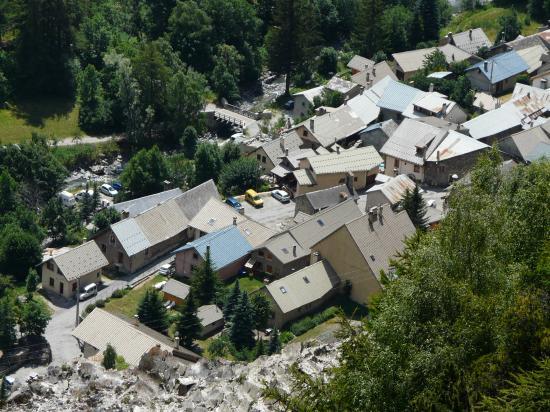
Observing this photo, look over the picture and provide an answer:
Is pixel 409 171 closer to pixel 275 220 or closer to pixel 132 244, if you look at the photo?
pixel 275 220

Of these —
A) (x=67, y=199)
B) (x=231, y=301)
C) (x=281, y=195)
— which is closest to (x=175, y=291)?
(x=231, y=301)

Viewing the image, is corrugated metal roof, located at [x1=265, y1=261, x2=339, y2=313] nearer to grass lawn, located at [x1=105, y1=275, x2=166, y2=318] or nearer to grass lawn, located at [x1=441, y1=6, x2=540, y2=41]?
grass lawn, located at [x1=105, y1=275, x2=166, y2=318]

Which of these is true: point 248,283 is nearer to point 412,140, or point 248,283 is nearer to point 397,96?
point 412,140

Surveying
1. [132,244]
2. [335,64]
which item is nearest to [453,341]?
[132,244]

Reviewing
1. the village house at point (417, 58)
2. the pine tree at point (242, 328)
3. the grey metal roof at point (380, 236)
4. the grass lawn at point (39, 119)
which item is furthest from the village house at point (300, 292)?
the village house at point (417, 58)

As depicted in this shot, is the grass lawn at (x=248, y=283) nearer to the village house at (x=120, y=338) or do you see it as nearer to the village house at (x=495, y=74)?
the village house at (x=120, y=338)

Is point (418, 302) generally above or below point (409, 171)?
A: above
